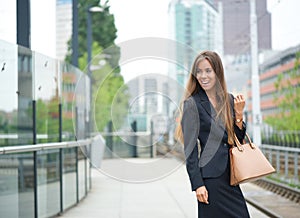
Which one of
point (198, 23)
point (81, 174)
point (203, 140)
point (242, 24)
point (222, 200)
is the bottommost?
point (81, 174)

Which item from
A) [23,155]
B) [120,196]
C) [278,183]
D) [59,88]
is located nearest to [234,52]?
[278,183]

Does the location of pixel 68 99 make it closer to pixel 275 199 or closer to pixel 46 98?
pixel 46 98

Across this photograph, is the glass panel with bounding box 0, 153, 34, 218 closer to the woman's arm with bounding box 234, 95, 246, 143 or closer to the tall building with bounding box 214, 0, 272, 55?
the woman's arm with bounding box 234, 95, 246, 143

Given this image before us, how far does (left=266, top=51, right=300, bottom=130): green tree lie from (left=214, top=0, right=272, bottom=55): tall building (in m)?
2.21

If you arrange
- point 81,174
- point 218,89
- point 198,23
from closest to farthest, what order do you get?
1. point 218,89
2. point 81,174
3. point 198,23

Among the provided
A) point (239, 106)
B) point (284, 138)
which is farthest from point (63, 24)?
point (239, 106)

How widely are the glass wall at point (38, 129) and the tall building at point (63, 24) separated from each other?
16.0ft

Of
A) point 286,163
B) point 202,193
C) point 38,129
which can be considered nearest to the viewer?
point 202,193

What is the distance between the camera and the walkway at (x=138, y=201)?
918 cm

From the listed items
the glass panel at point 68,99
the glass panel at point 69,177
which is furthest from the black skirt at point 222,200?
the glass panel at point 68,99

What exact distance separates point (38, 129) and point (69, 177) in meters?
2.28

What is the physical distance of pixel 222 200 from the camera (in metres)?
4.04

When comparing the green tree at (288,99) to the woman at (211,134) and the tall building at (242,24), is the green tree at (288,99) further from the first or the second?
the woman at (211,134)

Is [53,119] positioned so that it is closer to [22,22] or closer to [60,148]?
[60,148]
